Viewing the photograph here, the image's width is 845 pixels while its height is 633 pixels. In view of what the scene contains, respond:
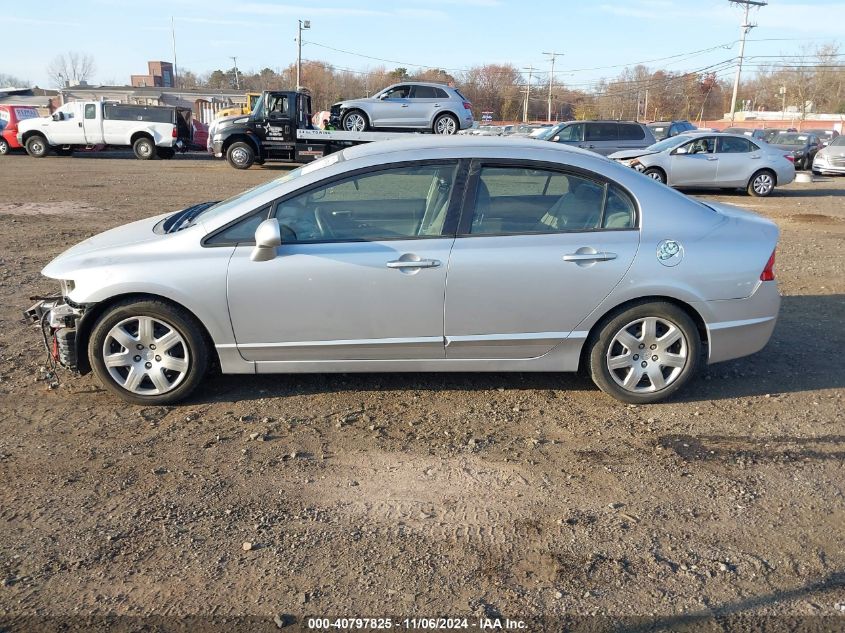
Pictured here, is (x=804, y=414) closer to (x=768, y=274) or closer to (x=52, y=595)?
(x=768, y=274)

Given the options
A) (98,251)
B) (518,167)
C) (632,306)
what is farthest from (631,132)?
(98,251)

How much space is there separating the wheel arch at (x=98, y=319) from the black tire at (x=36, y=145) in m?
27.8

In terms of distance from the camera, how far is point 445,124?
19.5 metres

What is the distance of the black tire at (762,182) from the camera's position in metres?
17.8

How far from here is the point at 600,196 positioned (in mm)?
4543

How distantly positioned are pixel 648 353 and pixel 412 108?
51.8ft

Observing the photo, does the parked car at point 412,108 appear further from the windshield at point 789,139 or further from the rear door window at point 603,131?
the windshield at point 789,139

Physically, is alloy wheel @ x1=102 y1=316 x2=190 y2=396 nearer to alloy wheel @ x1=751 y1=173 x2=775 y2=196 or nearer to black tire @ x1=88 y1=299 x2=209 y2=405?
black tire @ x1=88 y1=299 x2=209 y2=405

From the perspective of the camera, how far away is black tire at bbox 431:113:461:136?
19.4 m

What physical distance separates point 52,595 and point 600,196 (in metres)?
3.69

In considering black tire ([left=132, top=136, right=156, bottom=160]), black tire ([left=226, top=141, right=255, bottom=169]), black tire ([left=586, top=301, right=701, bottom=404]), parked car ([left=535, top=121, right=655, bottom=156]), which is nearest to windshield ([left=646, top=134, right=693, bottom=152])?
parked car ([left=535, top=121, right=655, bottom=156])

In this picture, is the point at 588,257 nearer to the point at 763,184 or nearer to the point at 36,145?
the point at 763,184

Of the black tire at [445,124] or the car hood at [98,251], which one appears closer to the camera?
the car hood at [98,251]

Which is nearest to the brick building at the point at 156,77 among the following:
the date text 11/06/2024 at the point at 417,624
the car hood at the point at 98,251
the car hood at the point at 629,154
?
the car hood at the point at 629,154
